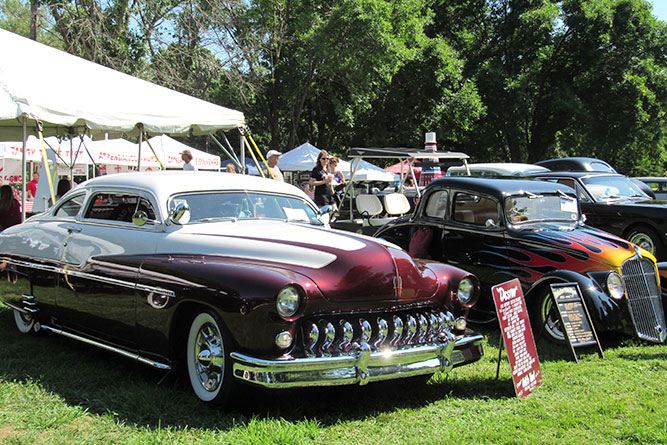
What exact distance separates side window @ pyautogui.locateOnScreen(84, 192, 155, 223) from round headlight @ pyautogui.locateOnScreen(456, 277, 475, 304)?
98.7 inches

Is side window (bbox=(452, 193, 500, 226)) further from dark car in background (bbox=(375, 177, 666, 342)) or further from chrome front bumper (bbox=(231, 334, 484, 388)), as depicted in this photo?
chrome front bumper (bbox=(231, 334, 484, 388))

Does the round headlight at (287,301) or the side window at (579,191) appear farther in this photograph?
the side window at (579,191)

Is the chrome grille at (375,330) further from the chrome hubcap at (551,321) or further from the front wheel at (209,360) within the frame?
the chrome hubcap at (551,321)

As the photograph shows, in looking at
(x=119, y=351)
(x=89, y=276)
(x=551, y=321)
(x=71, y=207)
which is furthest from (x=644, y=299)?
(x=71, y=207)

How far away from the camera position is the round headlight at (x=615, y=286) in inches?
238

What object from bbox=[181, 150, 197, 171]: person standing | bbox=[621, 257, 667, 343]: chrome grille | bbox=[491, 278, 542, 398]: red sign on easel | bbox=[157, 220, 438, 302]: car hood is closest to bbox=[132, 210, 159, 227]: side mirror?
bbox=[157, 220, 438, 302]: car hood

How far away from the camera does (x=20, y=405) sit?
4203mm

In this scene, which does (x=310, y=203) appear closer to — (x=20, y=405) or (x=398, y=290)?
(x=398, y=290)

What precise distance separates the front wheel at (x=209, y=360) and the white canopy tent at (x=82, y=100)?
16.5ft

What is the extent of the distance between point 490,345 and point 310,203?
2.28 metres

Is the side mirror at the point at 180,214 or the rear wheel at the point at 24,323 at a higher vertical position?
the side mirror at the point at 180,214

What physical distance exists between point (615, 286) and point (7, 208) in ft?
25.2

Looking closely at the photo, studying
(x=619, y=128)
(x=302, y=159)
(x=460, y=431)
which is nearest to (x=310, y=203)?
(x=460, y=431)

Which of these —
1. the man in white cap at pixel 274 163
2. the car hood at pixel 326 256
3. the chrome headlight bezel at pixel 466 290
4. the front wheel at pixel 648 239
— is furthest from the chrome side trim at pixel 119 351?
the front wheel at pixel 648 239
